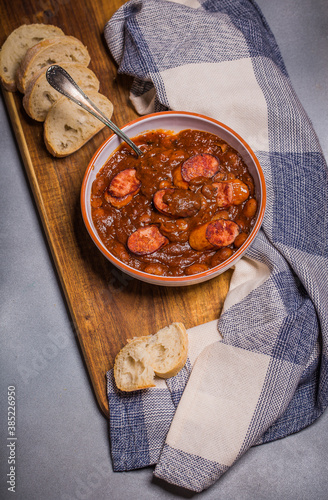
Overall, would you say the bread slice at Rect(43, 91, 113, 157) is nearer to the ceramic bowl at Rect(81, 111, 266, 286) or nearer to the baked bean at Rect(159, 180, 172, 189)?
the ceramic bowl at Rect(81, 111, 266, 286)

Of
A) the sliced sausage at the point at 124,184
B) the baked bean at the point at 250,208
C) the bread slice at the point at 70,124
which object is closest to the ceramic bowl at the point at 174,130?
the baked bean at the point at 250,208

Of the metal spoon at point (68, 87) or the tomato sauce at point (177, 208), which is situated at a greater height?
the metal spoon at point (68, 87)

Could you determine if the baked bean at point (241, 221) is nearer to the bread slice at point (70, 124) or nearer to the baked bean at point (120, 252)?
the baked bean at point (120, 252)

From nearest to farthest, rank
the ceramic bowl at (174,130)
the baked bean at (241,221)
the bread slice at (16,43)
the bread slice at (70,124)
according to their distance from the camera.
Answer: the ceramic bowl at (174,130)
the baked bean at (241,221)
the bread slice at (70,124)
the bread slice at (16,43)

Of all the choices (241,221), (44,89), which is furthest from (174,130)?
(44,89)

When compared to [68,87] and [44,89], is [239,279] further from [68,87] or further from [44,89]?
[44,89]

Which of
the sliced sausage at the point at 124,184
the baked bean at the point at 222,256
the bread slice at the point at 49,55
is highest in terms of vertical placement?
the bread slice at the point at 49,55

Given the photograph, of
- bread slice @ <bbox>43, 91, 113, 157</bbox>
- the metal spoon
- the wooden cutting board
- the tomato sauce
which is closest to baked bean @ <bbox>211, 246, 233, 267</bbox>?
the tomato sauce

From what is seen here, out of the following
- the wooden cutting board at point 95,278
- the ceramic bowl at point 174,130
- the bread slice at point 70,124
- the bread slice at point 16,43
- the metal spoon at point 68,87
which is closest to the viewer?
the ceramic bowl at point 174,130
